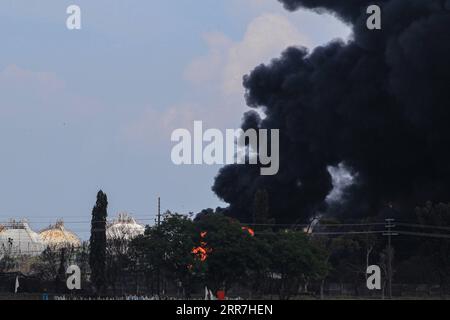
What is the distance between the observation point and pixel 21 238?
6373 inches

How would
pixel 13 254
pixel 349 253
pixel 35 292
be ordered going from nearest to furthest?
pixel 35 292 → pixel 349 253 → pixel 13 254

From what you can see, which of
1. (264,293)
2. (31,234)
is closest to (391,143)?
(264,293)

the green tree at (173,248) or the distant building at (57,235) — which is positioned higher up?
the distant building at (57,235)

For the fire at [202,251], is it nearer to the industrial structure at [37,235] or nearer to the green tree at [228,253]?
the green tree at [228,253]

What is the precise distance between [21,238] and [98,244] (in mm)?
75114

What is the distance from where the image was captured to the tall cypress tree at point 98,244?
89.1 meters

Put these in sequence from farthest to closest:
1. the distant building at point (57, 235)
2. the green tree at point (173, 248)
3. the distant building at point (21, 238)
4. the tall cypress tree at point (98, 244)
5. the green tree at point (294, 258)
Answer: the distant building at point (57, 235) < the distant building at point (21, 238) < the tall cypress tree at point (98, 244) < the green tree at point (294, 258) < the green tree at point (173, 248)

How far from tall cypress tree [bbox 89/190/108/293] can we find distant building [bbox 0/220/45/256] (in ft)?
182

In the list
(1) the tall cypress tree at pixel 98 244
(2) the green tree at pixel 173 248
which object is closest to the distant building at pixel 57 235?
(1) the tall cypress tree at pixel 98 244

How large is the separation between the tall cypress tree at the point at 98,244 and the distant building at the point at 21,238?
55541 millimetres

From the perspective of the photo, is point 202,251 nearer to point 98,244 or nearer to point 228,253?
point 228,253

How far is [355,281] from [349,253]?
17.5 ft
